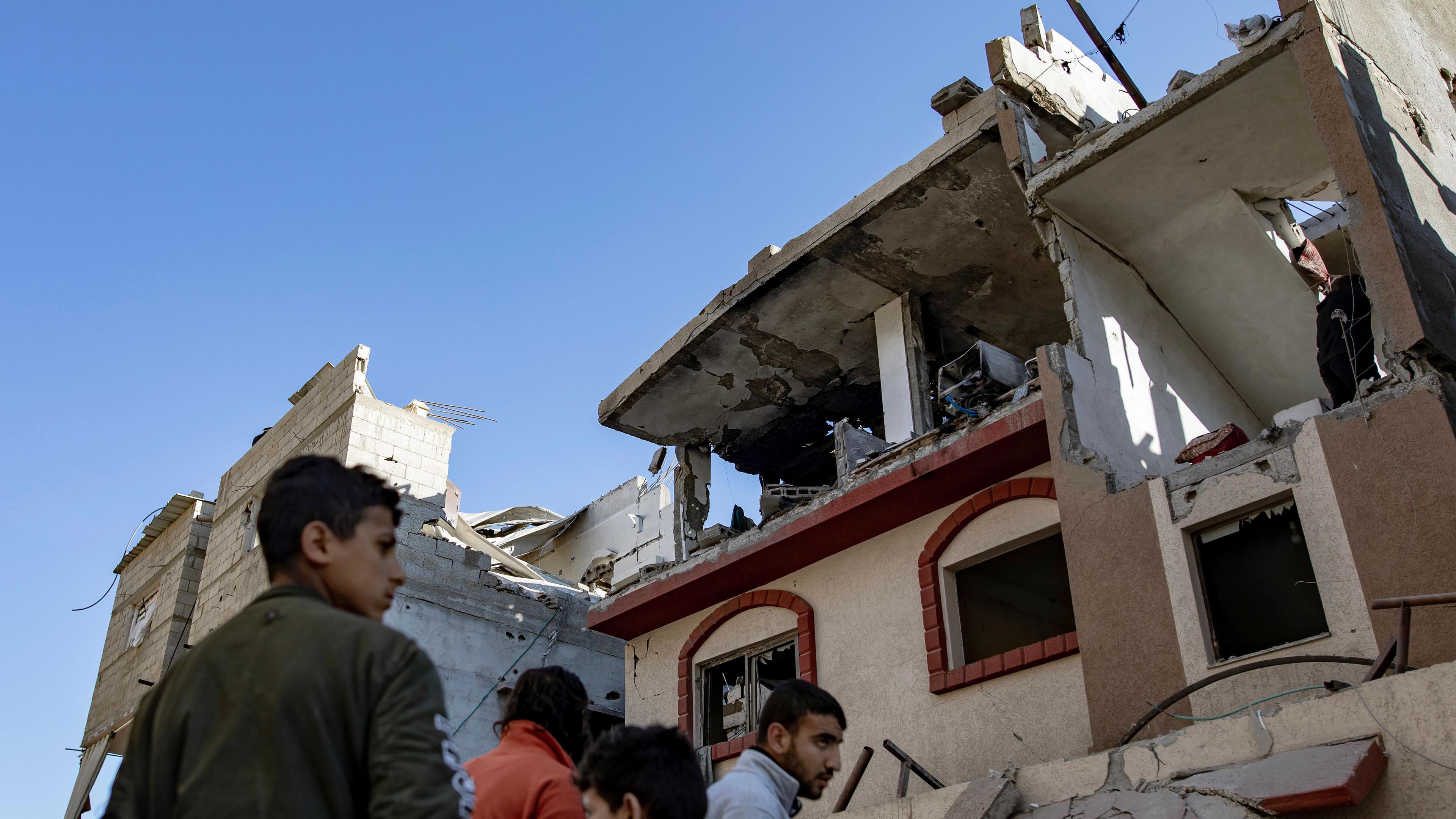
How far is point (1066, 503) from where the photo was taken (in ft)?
30.5

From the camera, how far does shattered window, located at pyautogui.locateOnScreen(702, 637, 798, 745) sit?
1302cm

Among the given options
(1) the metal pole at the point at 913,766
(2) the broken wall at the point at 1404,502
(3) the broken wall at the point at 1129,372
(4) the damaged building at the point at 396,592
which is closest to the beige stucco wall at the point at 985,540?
(3) the broken wall at the point at 1129,372

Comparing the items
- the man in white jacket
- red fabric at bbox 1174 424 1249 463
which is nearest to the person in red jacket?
the man in white jacket

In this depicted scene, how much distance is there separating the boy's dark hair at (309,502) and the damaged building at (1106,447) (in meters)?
5.60

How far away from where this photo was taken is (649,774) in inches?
118

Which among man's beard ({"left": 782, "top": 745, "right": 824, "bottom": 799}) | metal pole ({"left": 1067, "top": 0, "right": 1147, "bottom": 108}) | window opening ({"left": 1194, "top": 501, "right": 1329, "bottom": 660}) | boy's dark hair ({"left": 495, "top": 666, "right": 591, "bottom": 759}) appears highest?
metal pole ({"left": 1067, "top": 0, "right": 1147, "bottom": 108})

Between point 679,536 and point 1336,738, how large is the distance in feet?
32.7

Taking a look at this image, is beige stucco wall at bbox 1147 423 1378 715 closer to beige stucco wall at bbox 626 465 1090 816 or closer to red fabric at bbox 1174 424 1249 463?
red fabric at bbox 1174 424 1249 463

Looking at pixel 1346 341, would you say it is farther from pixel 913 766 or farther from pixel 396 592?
pixel 396 592

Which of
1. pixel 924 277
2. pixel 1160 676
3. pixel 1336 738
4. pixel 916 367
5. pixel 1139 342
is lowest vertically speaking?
pixel 1336 738

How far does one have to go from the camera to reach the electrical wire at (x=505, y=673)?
50.2ft

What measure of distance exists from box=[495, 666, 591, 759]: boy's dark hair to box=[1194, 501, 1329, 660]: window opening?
19.3 ft

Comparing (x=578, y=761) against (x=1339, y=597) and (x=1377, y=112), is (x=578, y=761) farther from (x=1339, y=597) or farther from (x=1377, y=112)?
(x=1377, y=112)

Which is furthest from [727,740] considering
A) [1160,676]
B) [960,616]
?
[1160,676]
